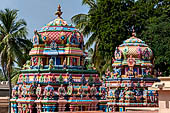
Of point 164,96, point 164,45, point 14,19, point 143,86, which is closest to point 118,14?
point 164,45

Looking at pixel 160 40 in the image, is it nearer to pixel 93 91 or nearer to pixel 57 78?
pixel 93 91

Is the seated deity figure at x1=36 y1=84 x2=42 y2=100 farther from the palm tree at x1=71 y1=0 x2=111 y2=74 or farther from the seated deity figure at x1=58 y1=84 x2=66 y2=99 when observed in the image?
the palm tree at x1=71 y1=0 x2=111 y2=74

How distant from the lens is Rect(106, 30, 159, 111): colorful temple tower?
88.6 feet

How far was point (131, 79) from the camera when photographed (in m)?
27.6

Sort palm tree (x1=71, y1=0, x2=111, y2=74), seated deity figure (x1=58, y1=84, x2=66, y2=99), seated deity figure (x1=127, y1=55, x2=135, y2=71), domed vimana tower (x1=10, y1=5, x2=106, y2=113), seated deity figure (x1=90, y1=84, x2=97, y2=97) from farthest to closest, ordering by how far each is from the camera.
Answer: palm tree (x1=71, y1=0, x2=111, y2=74) → seated deity figure (x1=127, y1=55, x2=135, y2=71) → seated deity figure (x1=90, y1=84, x2=97, y2=97) → domed vimana tower (x1=10, y1=5, x2=106, y2=113) → seated deity figure (x1=58, y1=84, x2=66, y2=99)

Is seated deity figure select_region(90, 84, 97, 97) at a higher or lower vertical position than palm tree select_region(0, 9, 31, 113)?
lower

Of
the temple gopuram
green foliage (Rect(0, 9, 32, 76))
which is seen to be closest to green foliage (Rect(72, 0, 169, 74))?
green foliage (Rect(0, 9, 32, 76))

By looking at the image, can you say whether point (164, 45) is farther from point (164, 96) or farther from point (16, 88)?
point (164, 96)

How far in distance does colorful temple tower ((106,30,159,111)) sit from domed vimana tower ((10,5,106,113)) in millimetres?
5282

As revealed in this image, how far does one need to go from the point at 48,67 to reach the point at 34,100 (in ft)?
6.13

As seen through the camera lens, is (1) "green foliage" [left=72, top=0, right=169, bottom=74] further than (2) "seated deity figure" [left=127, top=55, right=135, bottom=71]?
Yes

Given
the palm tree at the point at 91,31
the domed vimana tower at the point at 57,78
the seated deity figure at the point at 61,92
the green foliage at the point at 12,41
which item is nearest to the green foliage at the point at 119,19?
the palm tree at the point at 91,31

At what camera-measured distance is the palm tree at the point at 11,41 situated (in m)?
31.0

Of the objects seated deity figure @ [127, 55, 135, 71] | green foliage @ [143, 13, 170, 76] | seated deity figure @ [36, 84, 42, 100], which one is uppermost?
green foliage @ [143, 13, 170, 76]
